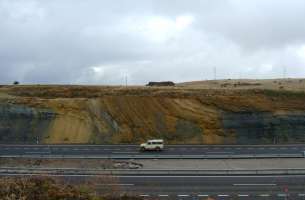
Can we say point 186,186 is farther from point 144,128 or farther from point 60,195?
point 144,128

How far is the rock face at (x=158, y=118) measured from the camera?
5606 centimetres

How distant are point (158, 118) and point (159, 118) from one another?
12 centimetres

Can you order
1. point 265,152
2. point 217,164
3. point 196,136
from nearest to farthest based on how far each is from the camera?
point 217,164
point 265,152
point 196,136

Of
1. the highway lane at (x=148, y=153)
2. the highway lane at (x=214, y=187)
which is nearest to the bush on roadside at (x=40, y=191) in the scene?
the highway lane at (x=214, y=187)

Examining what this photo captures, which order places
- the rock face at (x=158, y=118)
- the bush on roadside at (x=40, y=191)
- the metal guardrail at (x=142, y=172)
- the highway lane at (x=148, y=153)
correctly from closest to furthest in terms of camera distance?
the bush on roadside at (x=40, y=191) → the metal guardrail at (x=142, y=172) → the highway lane at (x=148, y=153) → the rock face at (x=158, y=118)

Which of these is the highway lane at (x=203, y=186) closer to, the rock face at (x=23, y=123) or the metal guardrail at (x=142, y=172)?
the metal guardrail at (x=142, y=172)

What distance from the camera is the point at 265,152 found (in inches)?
1762

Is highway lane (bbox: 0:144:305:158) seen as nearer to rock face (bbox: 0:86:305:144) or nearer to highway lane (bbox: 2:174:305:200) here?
rock face (bbox: 0:86:305:144)

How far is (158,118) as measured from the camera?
58438 mm

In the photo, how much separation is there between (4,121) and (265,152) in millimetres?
29640

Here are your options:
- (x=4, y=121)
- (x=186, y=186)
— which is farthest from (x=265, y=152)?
(x=4, y=121)

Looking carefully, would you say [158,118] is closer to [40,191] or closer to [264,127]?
[264,127]

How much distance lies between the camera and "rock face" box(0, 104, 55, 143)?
56094 millimetres

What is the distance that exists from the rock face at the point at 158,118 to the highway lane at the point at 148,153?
5.32 metres
